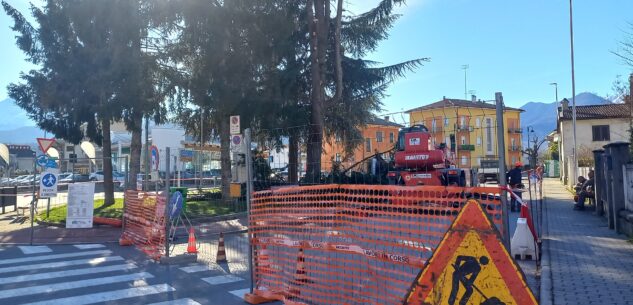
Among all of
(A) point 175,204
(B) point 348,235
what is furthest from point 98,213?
(B) point 348,235

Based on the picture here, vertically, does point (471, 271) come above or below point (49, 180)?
below

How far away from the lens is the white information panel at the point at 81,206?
560 inches

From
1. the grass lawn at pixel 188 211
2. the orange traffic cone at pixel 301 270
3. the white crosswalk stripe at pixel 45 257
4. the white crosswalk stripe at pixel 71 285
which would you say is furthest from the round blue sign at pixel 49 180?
the orange traffic cone at pixel 301 270

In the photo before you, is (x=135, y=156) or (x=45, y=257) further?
(x=135, y=156)

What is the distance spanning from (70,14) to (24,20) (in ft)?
8.00

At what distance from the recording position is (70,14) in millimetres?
19781

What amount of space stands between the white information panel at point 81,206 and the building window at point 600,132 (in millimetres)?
45856

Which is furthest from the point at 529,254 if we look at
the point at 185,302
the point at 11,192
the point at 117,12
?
the point at 11,192

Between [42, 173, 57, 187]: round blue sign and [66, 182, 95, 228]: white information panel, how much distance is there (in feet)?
4.91

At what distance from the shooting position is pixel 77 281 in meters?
8.40

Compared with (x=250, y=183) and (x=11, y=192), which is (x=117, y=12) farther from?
(x=250, y=183)

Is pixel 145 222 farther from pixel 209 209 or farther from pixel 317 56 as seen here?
pixel 317 56

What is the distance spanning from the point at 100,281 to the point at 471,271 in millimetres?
6949

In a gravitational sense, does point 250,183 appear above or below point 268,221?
above
